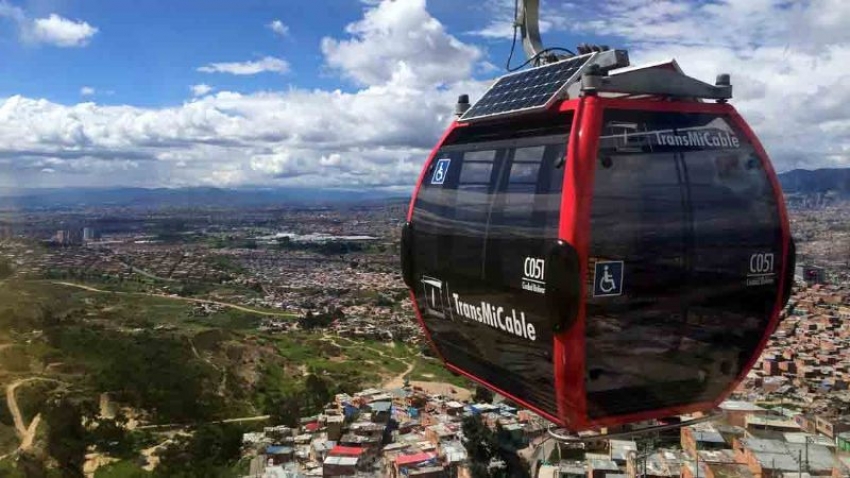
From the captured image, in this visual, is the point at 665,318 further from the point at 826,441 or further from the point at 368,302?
the point at 368,302

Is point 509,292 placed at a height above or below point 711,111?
below

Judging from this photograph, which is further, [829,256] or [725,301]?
[829,256]

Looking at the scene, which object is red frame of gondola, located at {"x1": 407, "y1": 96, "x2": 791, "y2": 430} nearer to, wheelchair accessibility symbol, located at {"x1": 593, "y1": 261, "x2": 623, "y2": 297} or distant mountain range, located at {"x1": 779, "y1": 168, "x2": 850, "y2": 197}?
wheelchair accessibility symbol, located at {"x1": 593, "y1": 261, "x2": 623, "y2": 297}

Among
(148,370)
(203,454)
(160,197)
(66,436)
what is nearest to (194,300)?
(148,370)

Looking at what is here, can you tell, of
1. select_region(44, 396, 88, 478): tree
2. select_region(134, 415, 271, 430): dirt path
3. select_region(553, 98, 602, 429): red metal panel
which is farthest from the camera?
select_region(134, 415, 271, 430): dirt path

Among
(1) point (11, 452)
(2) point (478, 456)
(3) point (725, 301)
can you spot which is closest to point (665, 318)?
A: (3) point (725, 301)

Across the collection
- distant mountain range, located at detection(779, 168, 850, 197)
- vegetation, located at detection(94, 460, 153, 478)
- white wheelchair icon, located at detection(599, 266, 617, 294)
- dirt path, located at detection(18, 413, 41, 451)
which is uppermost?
distant mountain range, located at detection(779, 168, 850, 197)

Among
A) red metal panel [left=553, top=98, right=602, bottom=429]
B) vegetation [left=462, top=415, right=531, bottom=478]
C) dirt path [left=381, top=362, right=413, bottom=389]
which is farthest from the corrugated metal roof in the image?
red metal panel [left=553, top=98, right=602, bottom=429]

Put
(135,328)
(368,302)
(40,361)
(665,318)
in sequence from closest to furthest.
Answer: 1. (665,318)
2. (40,361)
3. (135,328)
4. (368,302)
